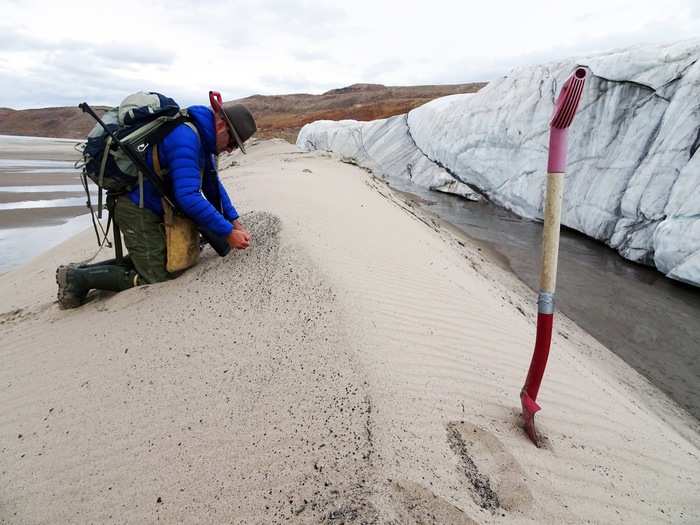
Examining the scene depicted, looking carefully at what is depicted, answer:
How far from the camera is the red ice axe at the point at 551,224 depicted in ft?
6.55

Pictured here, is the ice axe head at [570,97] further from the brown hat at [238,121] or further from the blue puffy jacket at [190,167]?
the blue puffy jacket at [190,167]

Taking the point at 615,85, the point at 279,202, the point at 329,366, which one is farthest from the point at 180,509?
the point at 615,85

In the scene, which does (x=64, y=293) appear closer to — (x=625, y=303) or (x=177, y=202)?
(x=177, y=202)

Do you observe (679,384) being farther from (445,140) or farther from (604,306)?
(445,140)

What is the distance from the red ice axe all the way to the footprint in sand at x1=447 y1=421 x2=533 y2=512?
12.0 inches

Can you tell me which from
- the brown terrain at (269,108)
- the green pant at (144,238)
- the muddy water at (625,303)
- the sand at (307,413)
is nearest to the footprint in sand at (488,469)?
the sand at (307,413)

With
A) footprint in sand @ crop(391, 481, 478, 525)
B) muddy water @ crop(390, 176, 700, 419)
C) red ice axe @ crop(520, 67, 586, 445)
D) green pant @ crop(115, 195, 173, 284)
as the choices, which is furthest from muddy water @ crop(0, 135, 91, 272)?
muddy water @ crop(390, 176, 700, 419)

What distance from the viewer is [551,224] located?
2223mm

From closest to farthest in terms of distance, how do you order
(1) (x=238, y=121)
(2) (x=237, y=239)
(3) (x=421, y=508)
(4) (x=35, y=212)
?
(3) (x=421, y=508), (1) (x=238, y=121), (2) (x=237, y=239), (4) (x=35, y=212)

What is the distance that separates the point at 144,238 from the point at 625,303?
6.50 metres

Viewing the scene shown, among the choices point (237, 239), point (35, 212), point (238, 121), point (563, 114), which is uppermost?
point (238, 121)

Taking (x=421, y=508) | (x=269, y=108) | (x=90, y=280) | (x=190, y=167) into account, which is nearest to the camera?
(x=421, y=508)

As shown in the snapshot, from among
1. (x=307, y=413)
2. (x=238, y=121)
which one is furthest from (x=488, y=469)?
(x=238, y=121)

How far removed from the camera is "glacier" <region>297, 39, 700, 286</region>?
771 centimetres
